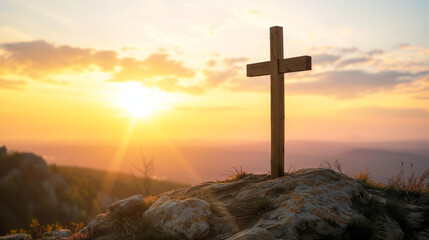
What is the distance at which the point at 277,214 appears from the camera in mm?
6078

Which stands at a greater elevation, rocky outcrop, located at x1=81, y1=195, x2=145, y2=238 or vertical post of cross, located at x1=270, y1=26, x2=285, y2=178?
vertical post of cross, located at x1=270, y1=26, x2=285, y2=178

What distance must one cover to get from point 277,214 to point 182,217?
181cm

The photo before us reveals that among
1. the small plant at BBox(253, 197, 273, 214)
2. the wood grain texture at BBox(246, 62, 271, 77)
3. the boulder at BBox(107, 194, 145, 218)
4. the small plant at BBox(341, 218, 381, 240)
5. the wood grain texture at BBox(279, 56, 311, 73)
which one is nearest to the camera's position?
the small plant at BBox(341, 218, 381, 240)

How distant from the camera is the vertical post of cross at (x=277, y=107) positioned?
8352mm

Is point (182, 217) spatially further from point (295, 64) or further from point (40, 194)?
point (40, 194)

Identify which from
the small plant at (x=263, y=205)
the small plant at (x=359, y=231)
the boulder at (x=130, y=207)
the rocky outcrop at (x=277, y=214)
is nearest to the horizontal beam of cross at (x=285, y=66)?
the rocky outcrop at (x=277, y=214)

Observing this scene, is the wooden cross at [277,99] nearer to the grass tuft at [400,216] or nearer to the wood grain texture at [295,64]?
the wood grain texture at [295,64]

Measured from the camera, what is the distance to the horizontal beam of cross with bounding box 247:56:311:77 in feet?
25.9

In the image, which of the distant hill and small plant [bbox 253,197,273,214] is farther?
the distant hill

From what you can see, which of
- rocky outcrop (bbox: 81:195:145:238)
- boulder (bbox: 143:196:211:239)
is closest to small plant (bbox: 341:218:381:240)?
boulder (bbox: 143:196:211:239)

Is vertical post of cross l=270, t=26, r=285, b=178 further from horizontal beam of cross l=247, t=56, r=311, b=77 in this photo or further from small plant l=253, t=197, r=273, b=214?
small plant l=253, t=197, r=273, b=214

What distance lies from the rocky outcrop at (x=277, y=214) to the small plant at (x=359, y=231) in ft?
0.05

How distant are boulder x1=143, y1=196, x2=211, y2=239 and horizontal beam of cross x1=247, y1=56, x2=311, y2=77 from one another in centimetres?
383

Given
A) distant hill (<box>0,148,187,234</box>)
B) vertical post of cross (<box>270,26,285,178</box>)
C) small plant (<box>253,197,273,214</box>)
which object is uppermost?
vertical post of cross (<box>270,26,285,178</box>)
